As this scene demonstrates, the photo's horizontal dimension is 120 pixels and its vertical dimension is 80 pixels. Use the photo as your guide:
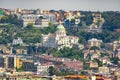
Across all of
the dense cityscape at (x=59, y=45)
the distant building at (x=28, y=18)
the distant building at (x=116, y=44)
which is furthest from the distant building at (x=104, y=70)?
the distant building at (x=28, y=18)

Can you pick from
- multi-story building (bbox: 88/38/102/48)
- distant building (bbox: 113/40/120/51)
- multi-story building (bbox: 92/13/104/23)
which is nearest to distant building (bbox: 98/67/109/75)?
distant building (bbox: 113/40/120/51)

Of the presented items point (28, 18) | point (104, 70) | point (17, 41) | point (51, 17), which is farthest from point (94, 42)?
point (104, 70)

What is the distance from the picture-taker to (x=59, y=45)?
160ft

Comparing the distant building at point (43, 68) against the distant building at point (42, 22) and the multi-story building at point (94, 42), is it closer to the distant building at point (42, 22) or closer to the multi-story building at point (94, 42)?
the multi-story building at point (94, 42)

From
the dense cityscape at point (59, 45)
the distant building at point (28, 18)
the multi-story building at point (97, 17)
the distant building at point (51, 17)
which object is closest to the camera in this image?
the dense cityscape at point (59, 45)

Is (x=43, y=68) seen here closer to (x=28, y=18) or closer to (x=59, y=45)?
(x=59, y=45)

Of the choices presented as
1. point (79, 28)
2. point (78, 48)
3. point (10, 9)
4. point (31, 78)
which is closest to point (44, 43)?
point (78, 48)

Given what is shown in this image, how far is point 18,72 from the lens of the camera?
36656mm

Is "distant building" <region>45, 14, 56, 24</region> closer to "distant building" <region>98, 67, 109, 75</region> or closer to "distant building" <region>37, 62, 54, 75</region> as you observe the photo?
"distant building" <region>37, 62, 54, 75</region>

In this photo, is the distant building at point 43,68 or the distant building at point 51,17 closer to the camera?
the distant building at point 43,68

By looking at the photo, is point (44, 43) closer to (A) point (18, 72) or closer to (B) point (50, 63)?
(B) point (50, 63)

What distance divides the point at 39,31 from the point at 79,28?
2143mm

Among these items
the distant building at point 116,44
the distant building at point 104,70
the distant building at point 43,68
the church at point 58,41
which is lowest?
the distant building at point 104,70

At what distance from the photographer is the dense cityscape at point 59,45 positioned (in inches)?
1482
